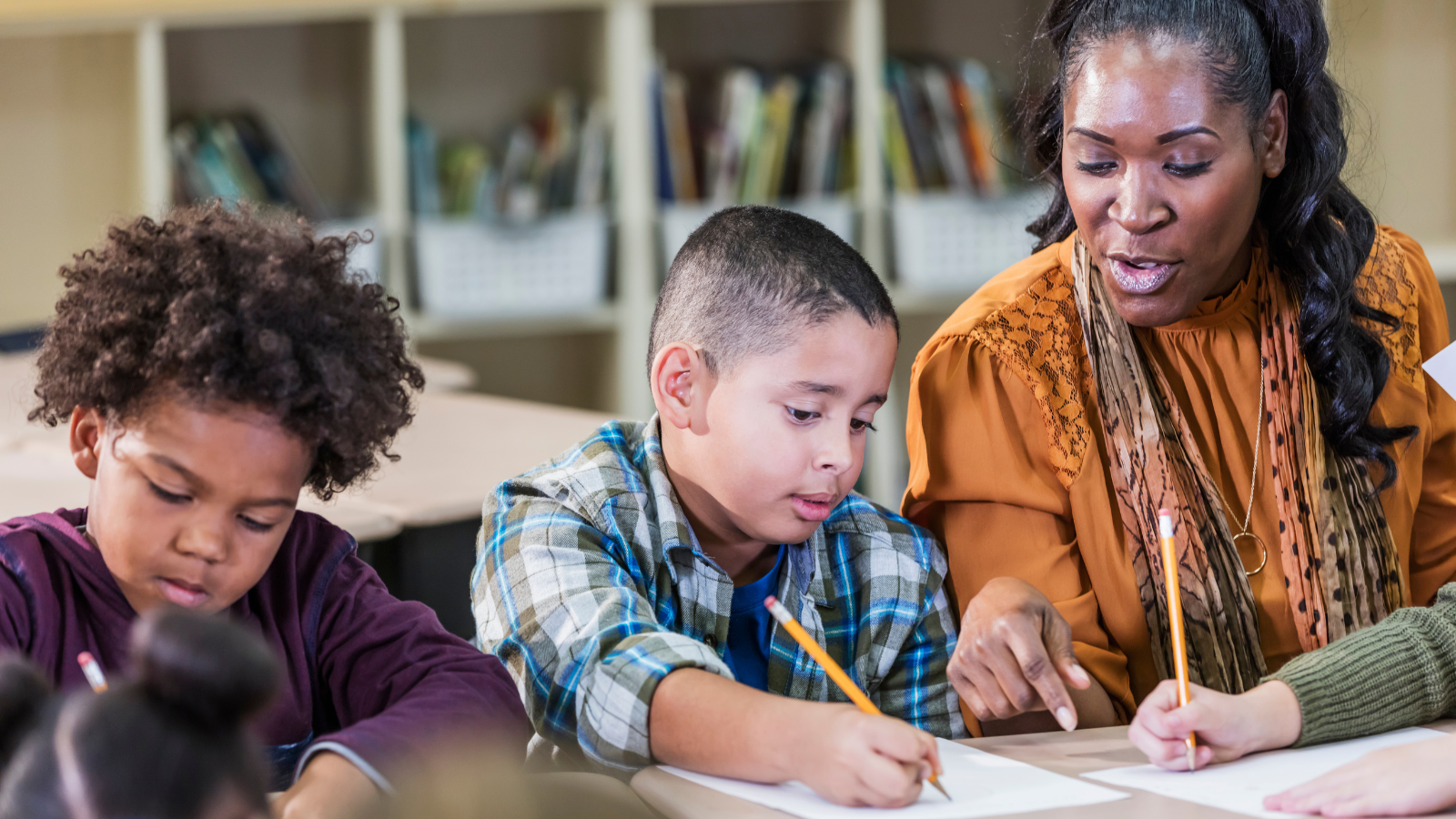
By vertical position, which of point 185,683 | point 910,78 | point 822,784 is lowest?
point 822,784

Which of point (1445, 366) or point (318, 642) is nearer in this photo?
point (318, 642)

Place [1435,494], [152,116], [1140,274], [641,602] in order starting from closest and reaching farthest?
[641,602]
[1140,274]
[1435,494]
[152,116]

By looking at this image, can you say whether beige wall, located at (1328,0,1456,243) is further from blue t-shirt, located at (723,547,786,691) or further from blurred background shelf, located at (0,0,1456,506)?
blue t-shirt, located at (723,547,786,691)

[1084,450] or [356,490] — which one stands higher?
[1084,450]

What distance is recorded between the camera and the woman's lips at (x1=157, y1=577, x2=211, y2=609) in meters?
1.04

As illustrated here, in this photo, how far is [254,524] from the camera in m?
1.06

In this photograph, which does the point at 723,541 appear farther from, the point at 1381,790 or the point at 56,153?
the point at 56,153

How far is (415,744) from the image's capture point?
39.6 inches

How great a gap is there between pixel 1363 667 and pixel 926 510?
0.46 metres

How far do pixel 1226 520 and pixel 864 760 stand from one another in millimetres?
649

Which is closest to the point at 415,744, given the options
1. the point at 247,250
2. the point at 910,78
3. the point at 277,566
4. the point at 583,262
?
the point at 277,566

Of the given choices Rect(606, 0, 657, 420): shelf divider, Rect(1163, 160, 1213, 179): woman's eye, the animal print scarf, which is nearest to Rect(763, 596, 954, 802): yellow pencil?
the animal print scarf

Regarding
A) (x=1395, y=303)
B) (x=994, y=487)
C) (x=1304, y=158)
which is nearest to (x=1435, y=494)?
(x=1395, y=303)

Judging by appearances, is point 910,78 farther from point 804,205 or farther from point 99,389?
point 99,389
